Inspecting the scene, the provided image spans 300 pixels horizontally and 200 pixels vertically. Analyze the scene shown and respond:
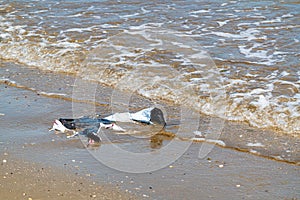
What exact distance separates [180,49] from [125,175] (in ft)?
12.8

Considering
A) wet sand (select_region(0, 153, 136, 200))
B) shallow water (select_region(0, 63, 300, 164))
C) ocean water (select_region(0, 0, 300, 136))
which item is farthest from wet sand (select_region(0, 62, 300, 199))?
ocean water (select_region(0, 0, 300, 136))

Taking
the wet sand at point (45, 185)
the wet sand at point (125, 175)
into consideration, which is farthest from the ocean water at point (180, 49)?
the wet sand at point (45, 185)

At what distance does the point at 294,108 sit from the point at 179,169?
1.77 m

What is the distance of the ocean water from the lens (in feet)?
19.3

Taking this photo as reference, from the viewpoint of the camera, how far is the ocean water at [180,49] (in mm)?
5875

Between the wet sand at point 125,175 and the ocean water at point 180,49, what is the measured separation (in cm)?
100

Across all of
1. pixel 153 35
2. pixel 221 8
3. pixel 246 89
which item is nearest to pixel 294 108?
pixel 246 89

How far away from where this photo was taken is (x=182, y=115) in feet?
18.2

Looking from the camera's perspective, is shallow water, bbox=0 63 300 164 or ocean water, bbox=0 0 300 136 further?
ocean water, bbox=0 0 300 136

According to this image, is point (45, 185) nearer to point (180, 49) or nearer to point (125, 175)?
point (125, 175)

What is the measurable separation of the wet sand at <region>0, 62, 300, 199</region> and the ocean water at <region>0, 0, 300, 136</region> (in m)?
1.00

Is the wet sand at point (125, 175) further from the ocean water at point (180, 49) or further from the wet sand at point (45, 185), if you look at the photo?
the ocean water at point (180, 49)

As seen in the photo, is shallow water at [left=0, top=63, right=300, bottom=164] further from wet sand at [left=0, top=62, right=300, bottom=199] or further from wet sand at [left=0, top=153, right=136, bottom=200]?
wet sand at [left=0, top=153, right=136, bottom=200]

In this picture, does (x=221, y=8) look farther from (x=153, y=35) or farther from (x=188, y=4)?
(x=153, y=35)
